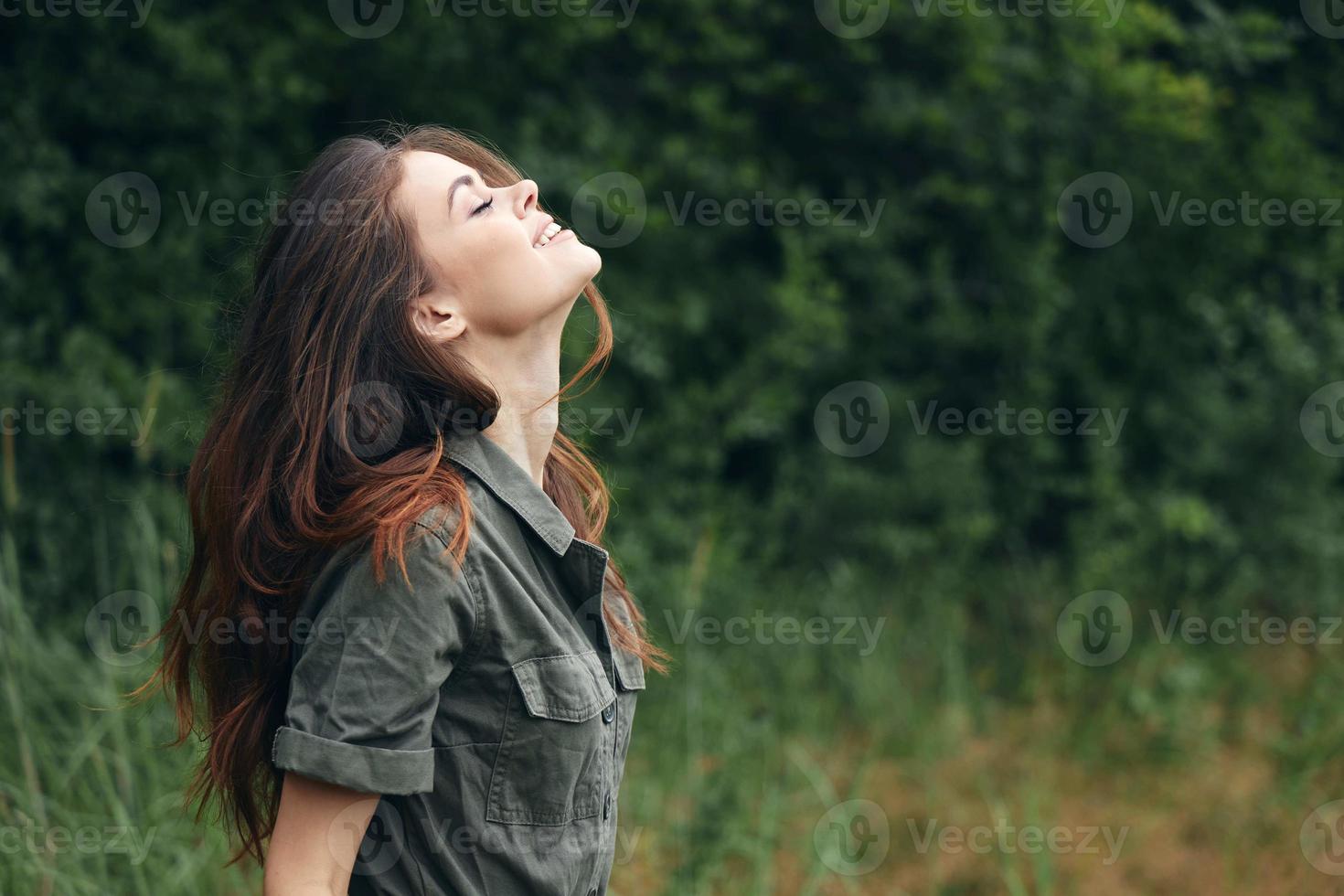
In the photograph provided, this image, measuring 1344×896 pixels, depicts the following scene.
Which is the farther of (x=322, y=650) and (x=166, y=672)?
(x=166, y=672)

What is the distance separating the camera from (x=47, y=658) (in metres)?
3.04

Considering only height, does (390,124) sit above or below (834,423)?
above

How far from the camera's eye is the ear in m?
1.61

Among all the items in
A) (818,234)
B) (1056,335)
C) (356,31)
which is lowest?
(1056,335)

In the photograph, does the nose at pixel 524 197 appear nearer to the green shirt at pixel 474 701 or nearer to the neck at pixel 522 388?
the neck at pixel 522 388

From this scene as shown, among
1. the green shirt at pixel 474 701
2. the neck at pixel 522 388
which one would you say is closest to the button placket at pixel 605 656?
the green shirt at pixel 474 701

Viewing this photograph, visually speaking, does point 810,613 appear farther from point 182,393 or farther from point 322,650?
point 322,650

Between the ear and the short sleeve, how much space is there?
31 centimetres

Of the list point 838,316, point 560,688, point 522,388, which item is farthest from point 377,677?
point 838,316

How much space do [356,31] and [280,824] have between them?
348 cm

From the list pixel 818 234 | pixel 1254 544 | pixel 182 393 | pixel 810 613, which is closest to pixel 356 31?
pixel 182 393

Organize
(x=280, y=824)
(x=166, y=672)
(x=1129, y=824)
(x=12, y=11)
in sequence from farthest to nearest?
(x=1129, y=824)
(x=12, y=11)
(x=166, y=672)
(x=280, y=824)

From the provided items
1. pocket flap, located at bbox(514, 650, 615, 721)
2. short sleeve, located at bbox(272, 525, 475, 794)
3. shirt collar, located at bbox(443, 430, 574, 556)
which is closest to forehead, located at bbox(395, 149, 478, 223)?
shirt collar, located at bbox(443, 430, 574, 556)

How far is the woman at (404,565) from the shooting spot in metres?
1.39
